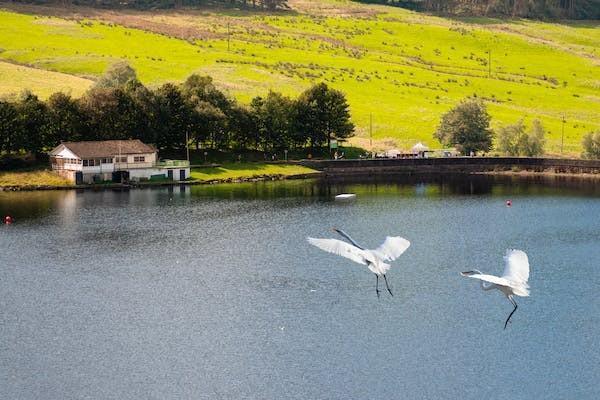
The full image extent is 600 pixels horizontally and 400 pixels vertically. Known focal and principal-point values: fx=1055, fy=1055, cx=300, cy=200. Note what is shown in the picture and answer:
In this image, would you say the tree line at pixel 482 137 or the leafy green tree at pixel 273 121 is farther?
the tree line at pixel 482 137

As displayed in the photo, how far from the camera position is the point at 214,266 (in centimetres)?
10688

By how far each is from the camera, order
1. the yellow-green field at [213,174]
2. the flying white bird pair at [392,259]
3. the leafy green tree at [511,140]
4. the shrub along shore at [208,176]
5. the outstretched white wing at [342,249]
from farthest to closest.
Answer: the leafy green tree at [511,140] < the yellow-green field at [213,174] < the shrub along shore at [208,176] < the flying white bird pair at [392,259] < the outstretched white wing at [342,249]

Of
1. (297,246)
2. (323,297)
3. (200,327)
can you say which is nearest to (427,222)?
(297,246)

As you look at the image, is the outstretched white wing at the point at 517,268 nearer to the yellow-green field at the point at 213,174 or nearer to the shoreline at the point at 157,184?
the shoreline at the point at 157,184

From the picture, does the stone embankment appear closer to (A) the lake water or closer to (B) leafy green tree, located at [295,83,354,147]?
(B) leafy green tree, located at [295,83,354,147]

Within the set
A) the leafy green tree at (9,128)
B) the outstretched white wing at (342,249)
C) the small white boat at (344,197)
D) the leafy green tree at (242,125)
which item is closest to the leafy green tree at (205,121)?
the leafy green tree at (242,125)

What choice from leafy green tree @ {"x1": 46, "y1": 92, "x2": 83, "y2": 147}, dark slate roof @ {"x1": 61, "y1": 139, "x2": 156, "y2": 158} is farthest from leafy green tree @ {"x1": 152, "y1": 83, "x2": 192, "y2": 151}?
leafy green tree @ {"x1": 46, "y1": 92, "x2": 83, "y2": 147}

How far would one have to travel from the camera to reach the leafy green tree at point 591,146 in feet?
630

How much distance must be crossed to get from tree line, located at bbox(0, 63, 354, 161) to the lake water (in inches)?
1179

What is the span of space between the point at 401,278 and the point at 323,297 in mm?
10960

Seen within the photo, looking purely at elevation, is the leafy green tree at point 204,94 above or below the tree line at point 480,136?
above

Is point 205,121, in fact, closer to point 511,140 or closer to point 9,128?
point 9,128

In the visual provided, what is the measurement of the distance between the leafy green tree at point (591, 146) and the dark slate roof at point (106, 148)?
79.1 m

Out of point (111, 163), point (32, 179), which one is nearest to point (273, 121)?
point (111, 163)
